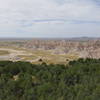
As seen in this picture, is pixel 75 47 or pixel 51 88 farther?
pixel 75 47

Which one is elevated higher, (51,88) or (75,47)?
(75,47)

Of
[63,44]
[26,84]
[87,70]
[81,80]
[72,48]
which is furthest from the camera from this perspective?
[63,44]

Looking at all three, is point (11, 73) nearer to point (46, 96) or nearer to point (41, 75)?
point (41, 75)

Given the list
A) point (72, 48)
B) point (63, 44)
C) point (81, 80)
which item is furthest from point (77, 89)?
point (63, 44)

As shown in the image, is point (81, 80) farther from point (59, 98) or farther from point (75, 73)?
point (59, 98)

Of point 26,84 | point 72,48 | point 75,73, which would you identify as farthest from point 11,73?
point 72,48

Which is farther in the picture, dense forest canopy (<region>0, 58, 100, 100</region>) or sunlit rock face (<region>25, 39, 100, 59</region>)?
sunlit rock face (<region>25, 39, 100, 59</region>)

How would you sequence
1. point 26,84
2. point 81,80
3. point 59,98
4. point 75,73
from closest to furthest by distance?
point 59,98 → point 26,84 → point 81,80 → point 75,73

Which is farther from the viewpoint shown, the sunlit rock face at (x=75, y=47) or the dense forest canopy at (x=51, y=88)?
the sunlit rock face at (x=75, y=47)

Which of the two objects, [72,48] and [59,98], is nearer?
[59,98]
